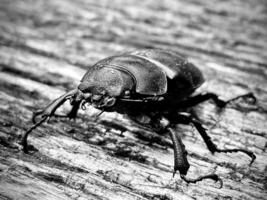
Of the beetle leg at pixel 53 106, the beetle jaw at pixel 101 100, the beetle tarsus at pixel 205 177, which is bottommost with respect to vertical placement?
the beetle tarsus at pixel 205 177

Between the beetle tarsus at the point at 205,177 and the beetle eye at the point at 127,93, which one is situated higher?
the beetle eye at the point at 127,93

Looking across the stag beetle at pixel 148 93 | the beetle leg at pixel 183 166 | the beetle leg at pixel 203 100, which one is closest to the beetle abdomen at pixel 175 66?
the stag beetle at pixel 148 93

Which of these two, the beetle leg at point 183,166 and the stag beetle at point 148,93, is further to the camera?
the stag beetle at point 148,93

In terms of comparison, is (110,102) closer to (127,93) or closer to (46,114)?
(127,93)

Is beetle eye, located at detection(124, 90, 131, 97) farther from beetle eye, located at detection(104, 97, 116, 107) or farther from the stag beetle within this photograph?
beetle eye, located at detection(104, 97, 116, 107)

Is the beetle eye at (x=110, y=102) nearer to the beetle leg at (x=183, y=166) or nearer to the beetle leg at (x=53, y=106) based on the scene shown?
the beetle leg at (x=53, y=106)

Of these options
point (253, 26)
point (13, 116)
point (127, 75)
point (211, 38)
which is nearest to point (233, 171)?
point (127, 75)

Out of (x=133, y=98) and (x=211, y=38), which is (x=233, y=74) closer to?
(x=211, y=38)

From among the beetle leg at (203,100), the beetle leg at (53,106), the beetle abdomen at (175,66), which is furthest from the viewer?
the beetle leg at (203,100)

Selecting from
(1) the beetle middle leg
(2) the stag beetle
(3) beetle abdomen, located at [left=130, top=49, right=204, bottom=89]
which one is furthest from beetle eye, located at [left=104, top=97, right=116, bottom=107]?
(3) beetle abdomen, located at [left=130, top=49, right=204, bottom=89]

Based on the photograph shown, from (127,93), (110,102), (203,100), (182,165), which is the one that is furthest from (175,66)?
(182,165)
